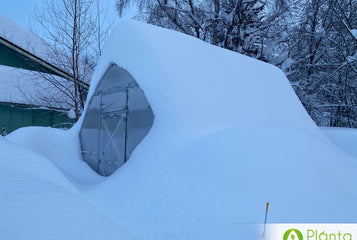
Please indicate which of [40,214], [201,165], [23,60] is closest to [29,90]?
[23,60]

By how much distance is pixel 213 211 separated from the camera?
8.55 ft

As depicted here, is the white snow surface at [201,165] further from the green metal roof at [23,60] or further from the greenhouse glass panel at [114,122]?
the green metal roof at [23,60]

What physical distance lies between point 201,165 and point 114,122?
3.34m

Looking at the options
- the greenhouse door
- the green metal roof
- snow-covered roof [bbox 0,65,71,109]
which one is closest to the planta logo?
the greenhouse door

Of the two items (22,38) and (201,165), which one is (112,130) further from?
(22,38)

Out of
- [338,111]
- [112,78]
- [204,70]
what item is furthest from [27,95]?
[338,111]

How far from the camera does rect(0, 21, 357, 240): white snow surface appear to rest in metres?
2.49

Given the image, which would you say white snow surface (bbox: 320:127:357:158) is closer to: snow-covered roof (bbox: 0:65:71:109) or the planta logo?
the planta logo

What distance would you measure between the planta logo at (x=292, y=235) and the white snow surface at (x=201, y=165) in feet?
0.34

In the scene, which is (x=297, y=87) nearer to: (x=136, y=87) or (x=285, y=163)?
(x=136, y=87)

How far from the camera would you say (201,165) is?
3.17 meters

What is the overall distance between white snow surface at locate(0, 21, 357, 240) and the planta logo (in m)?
0.10

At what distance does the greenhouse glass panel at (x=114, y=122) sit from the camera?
16.8ft

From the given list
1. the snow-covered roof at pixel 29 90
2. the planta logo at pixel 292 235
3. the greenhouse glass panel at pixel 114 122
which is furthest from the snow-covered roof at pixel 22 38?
the planta logo at pixel 292 235
